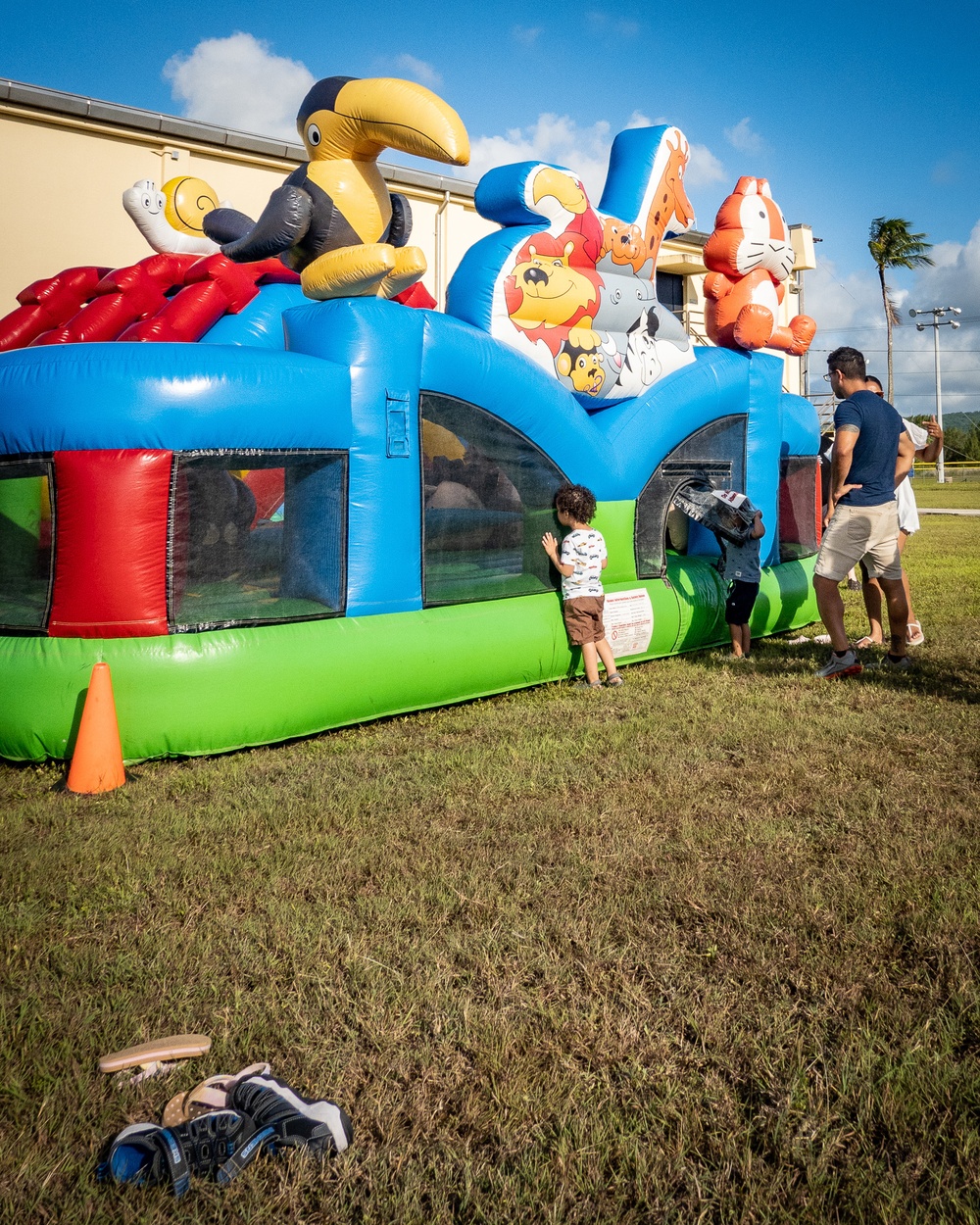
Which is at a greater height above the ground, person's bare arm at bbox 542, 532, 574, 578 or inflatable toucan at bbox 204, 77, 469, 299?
inflatable toucan at bbox 204, 77, 469, 299

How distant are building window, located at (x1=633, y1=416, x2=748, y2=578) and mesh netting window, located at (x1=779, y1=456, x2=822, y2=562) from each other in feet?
2.64

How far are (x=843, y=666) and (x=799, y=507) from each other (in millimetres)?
2887

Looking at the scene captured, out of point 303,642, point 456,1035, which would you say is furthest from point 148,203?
point 456,1035

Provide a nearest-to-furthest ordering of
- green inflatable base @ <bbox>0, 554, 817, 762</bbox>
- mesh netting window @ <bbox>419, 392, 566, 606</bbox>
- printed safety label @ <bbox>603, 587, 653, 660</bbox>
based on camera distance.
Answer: green inflatable base @ <bbox>0, 554, 817, 762</bbox>, mesh netting window @ <bbox>419, 392, 566, 606</bbox>, printed safety label @ <bbox>603, 587, 653, 660</bbox>

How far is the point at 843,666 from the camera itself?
5.78 meters

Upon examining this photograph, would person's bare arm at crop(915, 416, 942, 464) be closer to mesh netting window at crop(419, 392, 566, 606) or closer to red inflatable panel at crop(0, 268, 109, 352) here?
mesh netting window at crop(419, 392, 566, 606)

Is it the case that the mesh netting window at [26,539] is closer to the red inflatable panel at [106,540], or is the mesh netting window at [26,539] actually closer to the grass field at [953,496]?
the red inflatable panel at [106,540]

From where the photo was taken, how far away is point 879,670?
19.4 feet

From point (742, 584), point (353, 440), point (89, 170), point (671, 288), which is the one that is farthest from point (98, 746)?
point (671, 288)

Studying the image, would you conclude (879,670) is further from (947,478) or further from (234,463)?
(947,478)

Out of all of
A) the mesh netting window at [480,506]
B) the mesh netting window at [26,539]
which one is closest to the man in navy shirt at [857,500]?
the mesh netting window at [480,506]

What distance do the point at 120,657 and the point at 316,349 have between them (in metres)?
1.94

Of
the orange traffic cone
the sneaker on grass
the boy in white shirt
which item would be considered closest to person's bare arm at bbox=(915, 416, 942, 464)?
the sneaker on grass

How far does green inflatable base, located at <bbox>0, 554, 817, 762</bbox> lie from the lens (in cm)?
418
